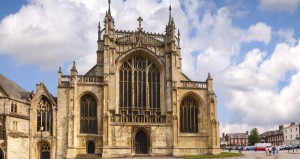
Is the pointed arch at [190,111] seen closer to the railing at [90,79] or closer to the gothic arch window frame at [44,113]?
the railing at [90,79]

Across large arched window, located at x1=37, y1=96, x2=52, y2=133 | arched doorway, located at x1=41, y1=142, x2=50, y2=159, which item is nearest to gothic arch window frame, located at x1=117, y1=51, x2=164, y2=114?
large arched window, located at x1=37, y1=96, x2=52, y2=133

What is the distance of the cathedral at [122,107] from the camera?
5069 cm

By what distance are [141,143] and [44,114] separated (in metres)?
13.3

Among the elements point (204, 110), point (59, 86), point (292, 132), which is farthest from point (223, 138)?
point (59, 86)

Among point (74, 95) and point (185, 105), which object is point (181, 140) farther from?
point (74, 95)

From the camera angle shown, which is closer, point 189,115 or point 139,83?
Answer: point 139,83

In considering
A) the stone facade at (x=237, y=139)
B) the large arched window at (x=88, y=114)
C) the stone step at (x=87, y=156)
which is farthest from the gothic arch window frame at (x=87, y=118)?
the stone facade at (x=237, y=139)

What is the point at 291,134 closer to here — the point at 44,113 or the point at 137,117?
the point at 137,117

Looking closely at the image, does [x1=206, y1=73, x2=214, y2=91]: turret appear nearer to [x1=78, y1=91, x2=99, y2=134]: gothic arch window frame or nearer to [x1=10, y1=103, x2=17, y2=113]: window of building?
[x1=78, y1=91, x2=99, y2=134]: gothic arch window frame

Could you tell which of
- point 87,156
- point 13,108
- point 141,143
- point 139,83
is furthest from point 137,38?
point 13,108

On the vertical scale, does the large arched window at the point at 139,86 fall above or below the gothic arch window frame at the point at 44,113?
above

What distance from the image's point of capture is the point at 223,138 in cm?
16388

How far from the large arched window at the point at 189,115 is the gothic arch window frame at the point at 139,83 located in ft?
11.2

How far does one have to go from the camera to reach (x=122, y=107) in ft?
178
